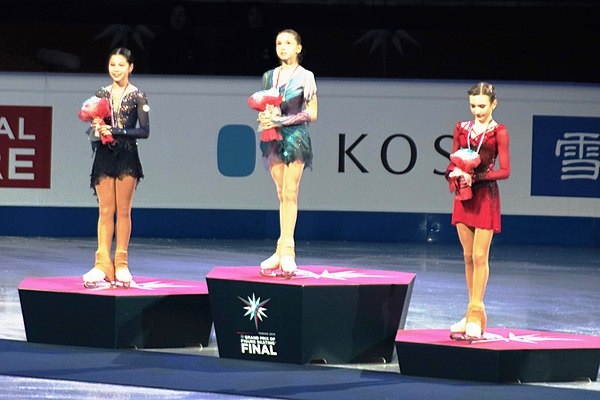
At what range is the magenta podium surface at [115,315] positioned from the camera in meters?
7.26

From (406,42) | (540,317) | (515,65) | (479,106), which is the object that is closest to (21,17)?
(406,42)

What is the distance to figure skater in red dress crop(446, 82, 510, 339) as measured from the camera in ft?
21.3

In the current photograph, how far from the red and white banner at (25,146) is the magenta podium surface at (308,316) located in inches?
242

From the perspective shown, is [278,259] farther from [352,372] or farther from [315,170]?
[315,170]

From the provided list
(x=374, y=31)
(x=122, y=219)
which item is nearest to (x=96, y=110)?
(x=122, y=219)

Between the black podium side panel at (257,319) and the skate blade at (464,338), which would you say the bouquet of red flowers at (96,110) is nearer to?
the black podium side panel at (257,319)

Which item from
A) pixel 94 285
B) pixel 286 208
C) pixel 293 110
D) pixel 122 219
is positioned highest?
pixel 293 110

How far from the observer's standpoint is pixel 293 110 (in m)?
7.14

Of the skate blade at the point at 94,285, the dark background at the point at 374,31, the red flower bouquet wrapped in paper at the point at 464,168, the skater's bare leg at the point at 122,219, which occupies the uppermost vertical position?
the dark background at the point at 374,31

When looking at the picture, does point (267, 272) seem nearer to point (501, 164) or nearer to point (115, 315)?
point (115, 315)

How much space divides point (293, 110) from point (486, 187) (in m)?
1.27

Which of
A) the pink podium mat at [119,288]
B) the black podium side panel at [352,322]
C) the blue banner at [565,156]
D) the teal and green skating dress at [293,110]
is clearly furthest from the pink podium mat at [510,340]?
the blue banner at [565,156]

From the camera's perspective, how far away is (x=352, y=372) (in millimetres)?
6809

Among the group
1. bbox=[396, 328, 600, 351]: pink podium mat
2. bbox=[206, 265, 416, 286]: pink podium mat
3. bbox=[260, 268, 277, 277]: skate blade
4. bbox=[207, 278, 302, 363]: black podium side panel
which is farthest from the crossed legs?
bbox=[396, 328, 600, 351]: pink podium mat
